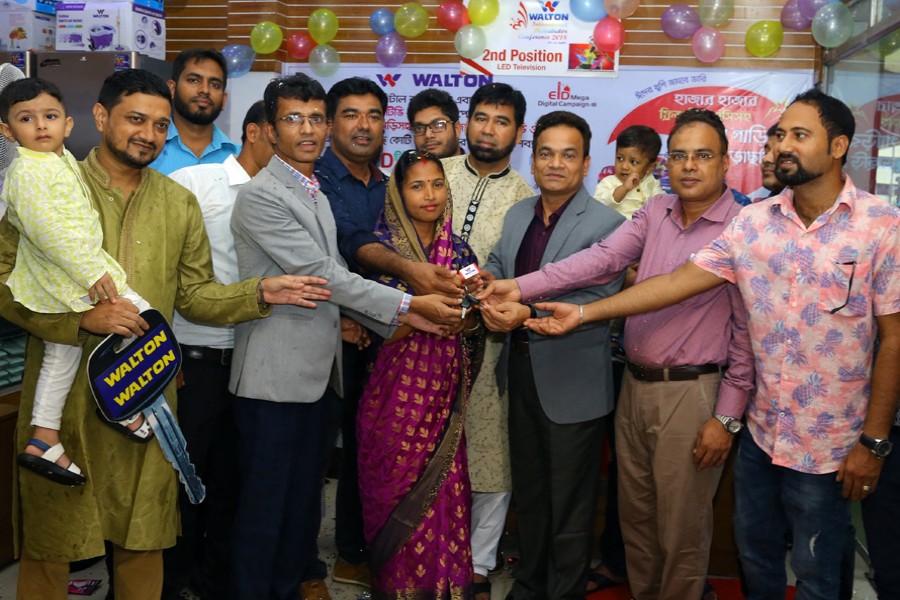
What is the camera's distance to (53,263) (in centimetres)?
227

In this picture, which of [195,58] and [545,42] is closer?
[195,58]

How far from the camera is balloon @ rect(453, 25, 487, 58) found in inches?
227

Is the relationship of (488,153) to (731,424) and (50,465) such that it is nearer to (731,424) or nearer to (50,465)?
(731,424)

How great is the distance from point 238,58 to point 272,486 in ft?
14.4

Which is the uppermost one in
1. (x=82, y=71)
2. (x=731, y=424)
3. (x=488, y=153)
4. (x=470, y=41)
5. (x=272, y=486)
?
(x=470, y=41)

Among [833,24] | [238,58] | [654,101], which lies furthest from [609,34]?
[238,58]

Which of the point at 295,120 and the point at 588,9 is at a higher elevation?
the point at 588,9

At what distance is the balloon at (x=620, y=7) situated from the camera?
563cm

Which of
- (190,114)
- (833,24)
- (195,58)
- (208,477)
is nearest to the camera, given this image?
(208,477)

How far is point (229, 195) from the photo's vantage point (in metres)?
2.82

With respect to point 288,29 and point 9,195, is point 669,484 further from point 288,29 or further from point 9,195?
point 288,29

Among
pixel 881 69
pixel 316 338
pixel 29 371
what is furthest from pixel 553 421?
pixel 881 69

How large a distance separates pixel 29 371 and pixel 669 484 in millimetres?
2000

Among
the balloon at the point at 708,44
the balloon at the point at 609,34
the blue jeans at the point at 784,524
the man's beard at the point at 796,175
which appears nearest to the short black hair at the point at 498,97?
the man's beard at the point at 796,175
